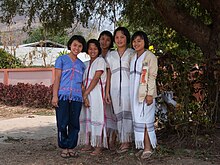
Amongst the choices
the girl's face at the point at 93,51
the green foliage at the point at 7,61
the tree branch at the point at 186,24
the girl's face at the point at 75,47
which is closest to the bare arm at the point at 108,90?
the girl's face at the point at 93,51

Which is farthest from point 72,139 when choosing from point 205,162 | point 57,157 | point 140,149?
point 205,162

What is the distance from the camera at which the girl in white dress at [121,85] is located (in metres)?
5.48

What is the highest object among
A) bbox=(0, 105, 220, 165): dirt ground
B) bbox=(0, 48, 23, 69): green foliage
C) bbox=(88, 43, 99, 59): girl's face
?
bbox=(0, 48, 23, 69): green foliage

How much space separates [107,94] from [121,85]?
25 centimetres

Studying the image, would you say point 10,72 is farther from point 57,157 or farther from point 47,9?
point 57,157

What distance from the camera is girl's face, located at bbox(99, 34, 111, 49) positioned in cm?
572

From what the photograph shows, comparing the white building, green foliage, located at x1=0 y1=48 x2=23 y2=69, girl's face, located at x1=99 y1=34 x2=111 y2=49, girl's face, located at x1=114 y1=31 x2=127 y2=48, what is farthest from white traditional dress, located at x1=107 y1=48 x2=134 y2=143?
green foliage, located at x1=0 y1=48 x2=23 y2=69

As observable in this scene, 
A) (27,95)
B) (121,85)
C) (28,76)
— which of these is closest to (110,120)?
(121,85)

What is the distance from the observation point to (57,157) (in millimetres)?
5535

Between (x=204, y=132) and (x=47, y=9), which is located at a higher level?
(x=47, y=9)

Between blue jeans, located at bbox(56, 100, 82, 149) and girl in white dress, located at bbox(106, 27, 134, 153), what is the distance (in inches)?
20.0

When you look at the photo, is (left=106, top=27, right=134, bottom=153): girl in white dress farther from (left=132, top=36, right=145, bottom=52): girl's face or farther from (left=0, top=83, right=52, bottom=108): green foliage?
(left=0, top=83, right=52, bottom=108): green foliage

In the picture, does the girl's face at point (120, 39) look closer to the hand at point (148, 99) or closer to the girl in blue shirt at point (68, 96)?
the girl in blue shirt at point (68, 96)

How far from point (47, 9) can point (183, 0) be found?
8.42 ft
